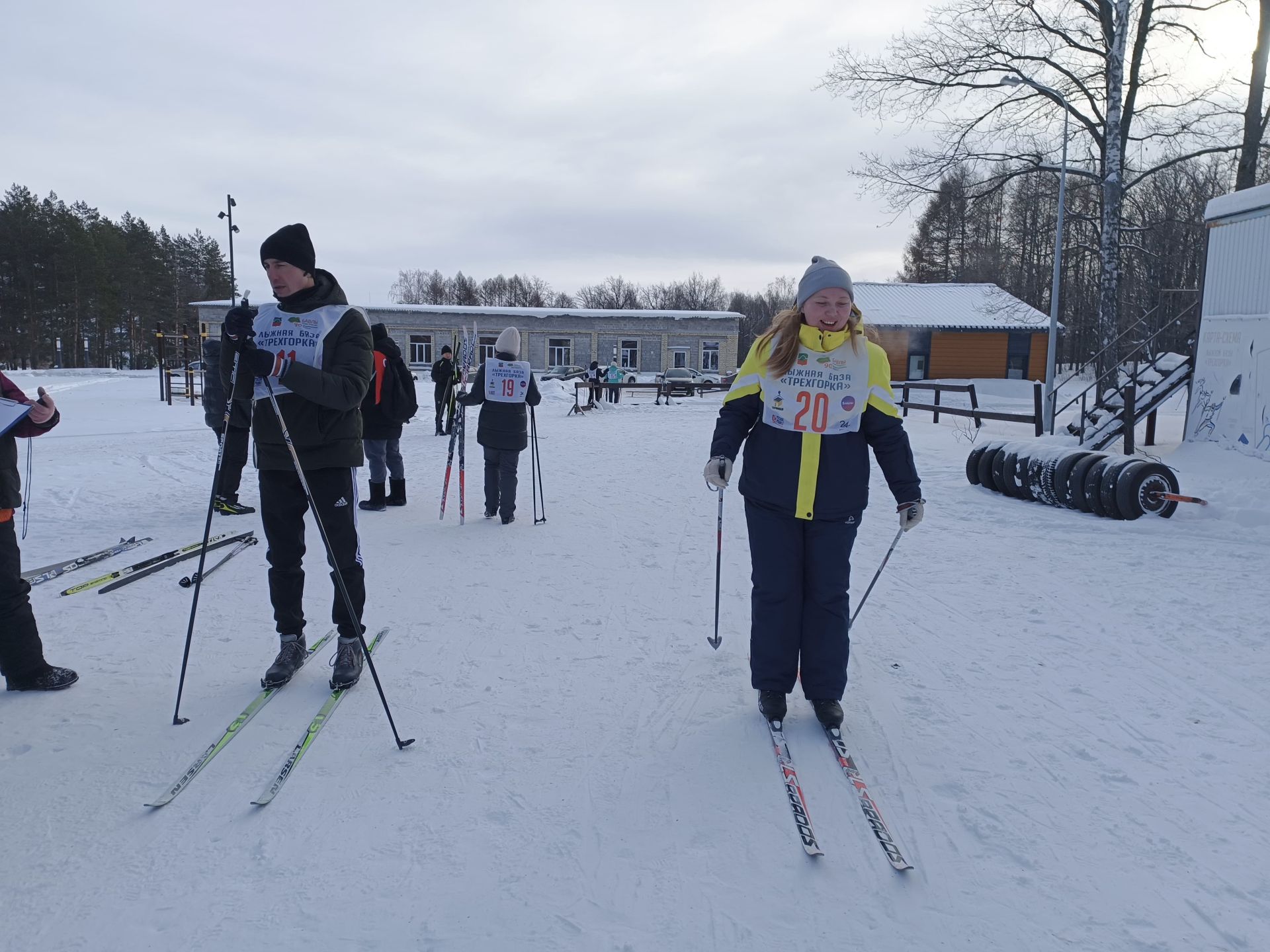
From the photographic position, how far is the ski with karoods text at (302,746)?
2.81m

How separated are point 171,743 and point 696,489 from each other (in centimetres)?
731

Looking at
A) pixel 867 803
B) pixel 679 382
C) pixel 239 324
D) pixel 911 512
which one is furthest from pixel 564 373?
pixel 867 803

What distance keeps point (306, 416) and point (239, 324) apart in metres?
0.48

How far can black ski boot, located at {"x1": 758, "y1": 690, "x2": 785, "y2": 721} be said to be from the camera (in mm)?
3418

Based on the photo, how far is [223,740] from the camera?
3.18 m

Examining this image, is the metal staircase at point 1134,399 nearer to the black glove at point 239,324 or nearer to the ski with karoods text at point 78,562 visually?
the black glove at point 239,324

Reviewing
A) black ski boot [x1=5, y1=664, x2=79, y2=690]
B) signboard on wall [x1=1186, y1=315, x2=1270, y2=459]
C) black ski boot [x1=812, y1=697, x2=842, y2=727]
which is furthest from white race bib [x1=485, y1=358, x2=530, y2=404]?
signboard on wall [x1=1186, y1=315, x2=1270, y2=459]

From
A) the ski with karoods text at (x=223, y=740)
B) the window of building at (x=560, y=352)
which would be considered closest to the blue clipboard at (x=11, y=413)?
the ski with karoods text at (x=223, y=740)

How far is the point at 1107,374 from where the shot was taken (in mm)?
13500

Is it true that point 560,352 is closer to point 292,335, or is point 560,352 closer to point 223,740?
point 292,335

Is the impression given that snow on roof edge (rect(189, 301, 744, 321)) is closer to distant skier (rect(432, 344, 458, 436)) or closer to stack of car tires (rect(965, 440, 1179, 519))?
distant skier (rect(432, 344, 458, 436))

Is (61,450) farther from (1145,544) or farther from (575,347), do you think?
(575,347)

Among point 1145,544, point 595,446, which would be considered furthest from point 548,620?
point 595,446

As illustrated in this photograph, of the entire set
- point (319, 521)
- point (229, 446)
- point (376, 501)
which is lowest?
point (376, 501)
